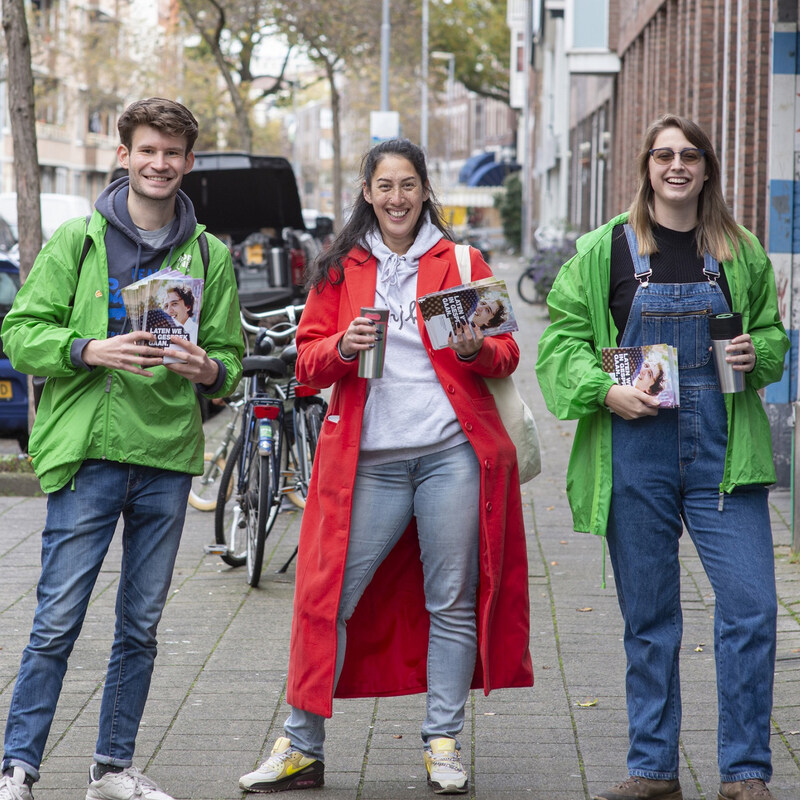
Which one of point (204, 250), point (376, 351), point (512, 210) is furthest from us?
point (512, 210)

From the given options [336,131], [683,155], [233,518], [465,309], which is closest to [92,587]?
[465,309]

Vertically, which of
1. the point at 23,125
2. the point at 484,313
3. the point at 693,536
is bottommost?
the point at 693,536

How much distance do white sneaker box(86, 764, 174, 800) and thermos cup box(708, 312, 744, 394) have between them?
200 cm

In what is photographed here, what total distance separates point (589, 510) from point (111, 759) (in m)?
1.55

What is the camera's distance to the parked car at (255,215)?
14859 millimetres

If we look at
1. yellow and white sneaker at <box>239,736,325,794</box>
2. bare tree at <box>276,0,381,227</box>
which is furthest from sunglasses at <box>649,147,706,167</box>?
bare tree at <box>276,0,381,227</box>

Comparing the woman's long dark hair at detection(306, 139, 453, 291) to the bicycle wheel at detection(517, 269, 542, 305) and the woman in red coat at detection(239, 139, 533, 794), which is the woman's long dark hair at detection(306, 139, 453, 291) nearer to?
the woman in red coat at detection(239, 139, 533, 794)

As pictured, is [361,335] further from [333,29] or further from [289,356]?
[333,29]

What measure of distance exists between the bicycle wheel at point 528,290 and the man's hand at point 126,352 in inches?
858

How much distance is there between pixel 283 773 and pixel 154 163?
1838 mm

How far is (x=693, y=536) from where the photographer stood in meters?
3.99

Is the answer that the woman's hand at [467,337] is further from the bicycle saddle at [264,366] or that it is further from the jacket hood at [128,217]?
the bicycle saddle at [264,366]

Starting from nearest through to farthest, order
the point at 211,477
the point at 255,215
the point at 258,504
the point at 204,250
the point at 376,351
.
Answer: the point at 376,351
the point at 204,250
the point at 258,504
the point at 211,477
the point at 255,215

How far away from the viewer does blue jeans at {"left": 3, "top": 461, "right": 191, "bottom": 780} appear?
12.6ft
